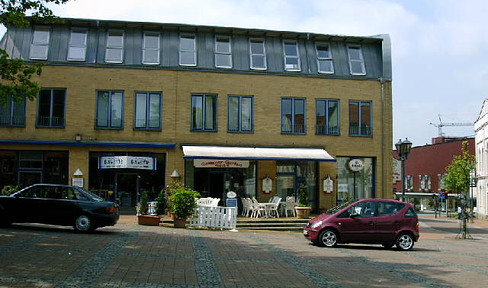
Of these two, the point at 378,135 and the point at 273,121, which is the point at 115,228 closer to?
the point at 273,121

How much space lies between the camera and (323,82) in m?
29.1

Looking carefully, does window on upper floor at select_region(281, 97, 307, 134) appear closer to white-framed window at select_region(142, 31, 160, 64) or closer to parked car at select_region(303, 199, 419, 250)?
white-framed window at select_region(142, 31, 160, 64)

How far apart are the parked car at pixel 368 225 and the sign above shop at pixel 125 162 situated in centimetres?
1171

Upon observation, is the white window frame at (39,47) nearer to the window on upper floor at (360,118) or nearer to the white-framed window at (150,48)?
the white-framed window at (150,48)

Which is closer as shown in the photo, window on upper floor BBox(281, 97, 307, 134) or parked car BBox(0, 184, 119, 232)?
parked car BBox(0, 184, 119, 232)

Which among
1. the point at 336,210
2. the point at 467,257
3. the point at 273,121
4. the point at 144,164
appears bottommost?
the point at 467,257

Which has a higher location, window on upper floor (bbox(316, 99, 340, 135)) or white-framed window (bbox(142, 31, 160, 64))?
white-framed window (bbox(142, 31, 160, 64))

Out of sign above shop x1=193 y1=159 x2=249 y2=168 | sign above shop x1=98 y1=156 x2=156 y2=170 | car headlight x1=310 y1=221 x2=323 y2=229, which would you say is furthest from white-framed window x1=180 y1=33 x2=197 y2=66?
car headlight x1=310 y1=221 x2=323 y2=229

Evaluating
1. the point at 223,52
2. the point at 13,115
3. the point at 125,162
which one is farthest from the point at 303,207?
the point at 13,115

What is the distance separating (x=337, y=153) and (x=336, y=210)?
1184 cm

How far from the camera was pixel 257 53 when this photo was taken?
29.2 m

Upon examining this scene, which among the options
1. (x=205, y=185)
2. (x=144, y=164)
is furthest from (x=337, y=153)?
(x=144, y=164)

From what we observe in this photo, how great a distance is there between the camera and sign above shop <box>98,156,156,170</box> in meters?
26.7

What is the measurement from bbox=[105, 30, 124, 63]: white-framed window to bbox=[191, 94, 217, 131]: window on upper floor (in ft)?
13.4
